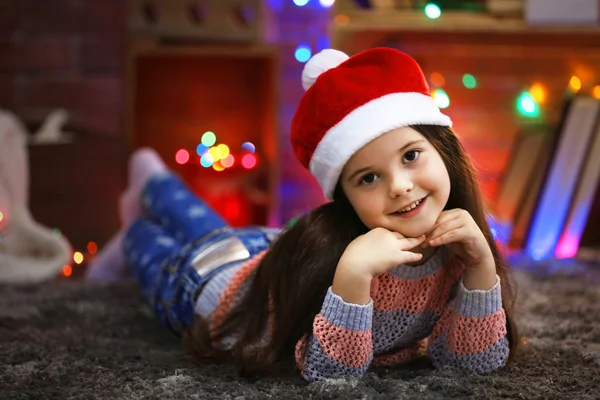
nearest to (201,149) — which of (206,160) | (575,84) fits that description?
(206,160)

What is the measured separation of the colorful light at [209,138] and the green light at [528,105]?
949 mm

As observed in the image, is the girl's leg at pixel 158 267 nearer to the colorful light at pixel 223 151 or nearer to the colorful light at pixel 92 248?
the colorful light at pixel 92 248

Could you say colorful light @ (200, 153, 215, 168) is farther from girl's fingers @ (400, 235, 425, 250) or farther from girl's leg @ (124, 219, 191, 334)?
girl's fingers @ (400, 235, 425, 250)

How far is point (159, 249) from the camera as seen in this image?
152 centimetres

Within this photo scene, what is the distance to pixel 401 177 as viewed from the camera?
90cm

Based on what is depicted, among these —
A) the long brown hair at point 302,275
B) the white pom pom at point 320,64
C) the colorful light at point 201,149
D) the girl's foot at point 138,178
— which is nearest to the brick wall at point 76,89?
the colorful light at point 201,149

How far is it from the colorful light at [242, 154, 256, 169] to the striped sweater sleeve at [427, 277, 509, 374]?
1.44 meters

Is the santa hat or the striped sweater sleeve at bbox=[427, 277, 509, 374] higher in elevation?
the santa hat

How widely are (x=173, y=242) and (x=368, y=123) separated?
73 cm

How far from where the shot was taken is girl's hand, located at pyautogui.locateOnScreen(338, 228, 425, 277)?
35.4 inches

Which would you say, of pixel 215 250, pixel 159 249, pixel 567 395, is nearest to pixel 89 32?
pixel 159 249

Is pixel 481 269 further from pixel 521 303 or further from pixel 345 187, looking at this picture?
pixel 521 303

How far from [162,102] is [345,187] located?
1563 mm

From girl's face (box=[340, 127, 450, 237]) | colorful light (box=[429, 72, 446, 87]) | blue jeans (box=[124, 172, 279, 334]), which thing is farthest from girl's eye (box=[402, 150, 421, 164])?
colorful light (box=[429, 72, 446, 87])
